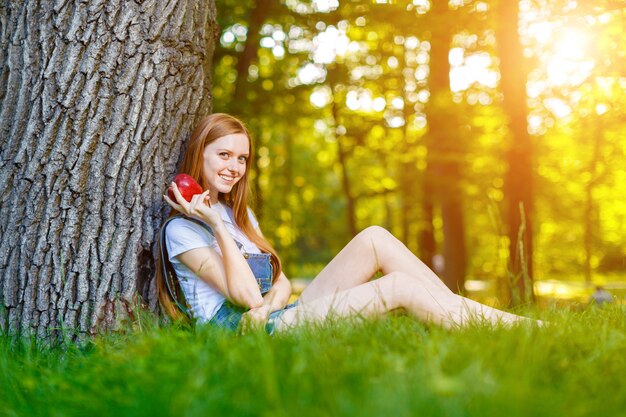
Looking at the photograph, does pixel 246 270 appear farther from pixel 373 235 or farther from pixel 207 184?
pixel 373 235

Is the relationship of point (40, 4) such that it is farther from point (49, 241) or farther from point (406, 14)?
point (406, 14)

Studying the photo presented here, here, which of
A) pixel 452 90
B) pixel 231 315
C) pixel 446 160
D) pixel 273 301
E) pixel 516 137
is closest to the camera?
pixel 231 315

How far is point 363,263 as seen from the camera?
4043 millimetres

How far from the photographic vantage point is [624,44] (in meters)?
6.76

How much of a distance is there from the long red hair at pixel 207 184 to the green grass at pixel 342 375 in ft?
2.75

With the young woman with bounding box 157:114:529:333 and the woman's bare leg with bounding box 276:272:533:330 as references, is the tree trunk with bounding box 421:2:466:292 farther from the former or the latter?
the woman's bare leg with bounding box 276:272:533:330

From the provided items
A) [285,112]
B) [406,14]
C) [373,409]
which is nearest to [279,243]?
[285,112]

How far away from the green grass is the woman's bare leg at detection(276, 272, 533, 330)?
0.37 metres

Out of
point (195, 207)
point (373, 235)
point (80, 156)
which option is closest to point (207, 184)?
point (195, 207)

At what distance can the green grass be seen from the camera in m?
1.84

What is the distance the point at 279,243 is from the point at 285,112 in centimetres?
597

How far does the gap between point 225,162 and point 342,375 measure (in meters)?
2.29

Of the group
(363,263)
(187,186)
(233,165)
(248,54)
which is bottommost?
(363,263)

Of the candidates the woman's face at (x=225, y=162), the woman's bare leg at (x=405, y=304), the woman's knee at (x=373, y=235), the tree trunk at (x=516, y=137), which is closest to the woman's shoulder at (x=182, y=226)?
the woman's face at (x=225, y=162)
